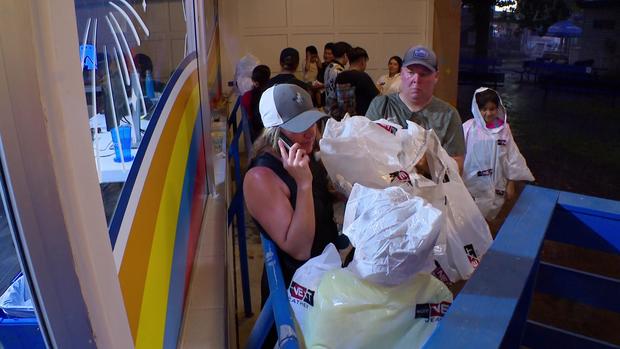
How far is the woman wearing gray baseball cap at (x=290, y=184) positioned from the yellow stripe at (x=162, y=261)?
9.6 inches

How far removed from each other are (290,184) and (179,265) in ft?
1.40

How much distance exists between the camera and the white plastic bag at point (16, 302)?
630mm

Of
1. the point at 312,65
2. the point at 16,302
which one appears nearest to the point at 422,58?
the point at 16,302

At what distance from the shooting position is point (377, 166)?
149 cm

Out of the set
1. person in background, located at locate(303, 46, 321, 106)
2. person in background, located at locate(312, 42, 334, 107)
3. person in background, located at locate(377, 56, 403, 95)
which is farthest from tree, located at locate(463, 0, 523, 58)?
person in background, located at locate(377, 56, 403, 95)

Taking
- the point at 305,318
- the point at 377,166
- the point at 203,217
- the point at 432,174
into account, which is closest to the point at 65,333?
the point at 305,318

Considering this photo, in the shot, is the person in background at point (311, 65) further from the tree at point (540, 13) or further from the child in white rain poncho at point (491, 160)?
the tree at point (540, 13)

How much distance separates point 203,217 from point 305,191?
1.21 metres

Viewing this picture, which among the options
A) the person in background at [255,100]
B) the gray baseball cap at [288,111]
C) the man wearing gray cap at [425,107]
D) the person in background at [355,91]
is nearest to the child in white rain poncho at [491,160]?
the man wearing gray cap at [425,107]

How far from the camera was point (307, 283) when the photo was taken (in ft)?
3.89

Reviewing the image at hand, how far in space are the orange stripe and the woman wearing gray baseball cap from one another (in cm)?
32

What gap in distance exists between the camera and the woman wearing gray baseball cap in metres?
1.49

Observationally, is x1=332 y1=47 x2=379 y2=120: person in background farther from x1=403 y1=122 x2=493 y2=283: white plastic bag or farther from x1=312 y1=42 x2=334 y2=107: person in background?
x1=403 y1=122 x2=493 y2=283: white plastic bag

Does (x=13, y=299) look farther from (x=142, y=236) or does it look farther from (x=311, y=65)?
(x=311, y=65)
